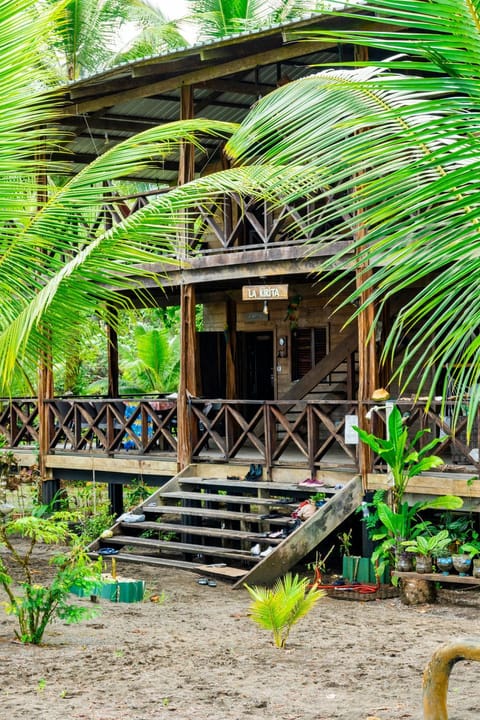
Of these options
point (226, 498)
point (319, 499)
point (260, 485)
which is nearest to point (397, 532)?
point (319, 499)

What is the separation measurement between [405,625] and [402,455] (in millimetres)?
2338

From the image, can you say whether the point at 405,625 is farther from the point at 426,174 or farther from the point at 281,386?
the point at 426,174

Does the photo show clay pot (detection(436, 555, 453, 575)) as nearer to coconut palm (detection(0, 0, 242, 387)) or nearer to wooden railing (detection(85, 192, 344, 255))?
wooden railing (detection(85, 192, 344, 255))

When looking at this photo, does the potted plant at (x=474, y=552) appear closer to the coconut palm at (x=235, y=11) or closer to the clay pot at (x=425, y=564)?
the clay pot at (x=425, y=564)

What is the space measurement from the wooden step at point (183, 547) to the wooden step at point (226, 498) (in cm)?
58

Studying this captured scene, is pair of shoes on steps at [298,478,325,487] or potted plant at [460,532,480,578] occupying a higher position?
pair of shoes on steps at [298,478,325,487]

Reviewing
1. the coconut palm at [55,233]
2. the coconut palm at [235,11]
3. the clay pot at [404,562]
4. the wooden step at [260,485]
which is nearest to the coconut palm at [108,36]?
the coconut palm at [235,11]

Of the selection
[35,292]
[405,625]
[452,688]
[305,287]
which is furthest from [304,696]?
[305,287]

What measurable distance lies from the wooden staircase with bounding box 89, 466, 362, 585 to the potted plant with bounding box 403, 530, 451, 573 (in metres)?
1.25

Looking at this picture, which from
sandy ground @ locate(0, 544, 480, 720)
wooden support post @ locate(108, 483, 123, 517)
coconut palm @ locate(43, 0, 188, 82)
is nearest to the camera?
sandy ground @ locate(0, 544, 480, 720)

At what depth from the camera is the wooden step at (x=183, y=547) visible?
13.6 m

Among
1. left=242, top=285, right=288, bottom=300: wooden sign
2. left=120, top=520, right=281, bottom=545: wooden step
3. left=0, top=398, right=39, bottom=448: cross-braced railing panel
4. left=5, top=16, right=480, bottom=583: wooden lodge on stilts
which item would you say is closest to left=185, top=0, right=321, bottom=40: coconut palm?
left=5, top=16, right=480, bottom=583: wooden lodge on stilts

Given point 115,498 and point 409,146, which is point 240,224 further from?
point 409,146

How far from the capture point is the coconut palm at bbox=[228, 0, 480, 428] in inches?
66.6
